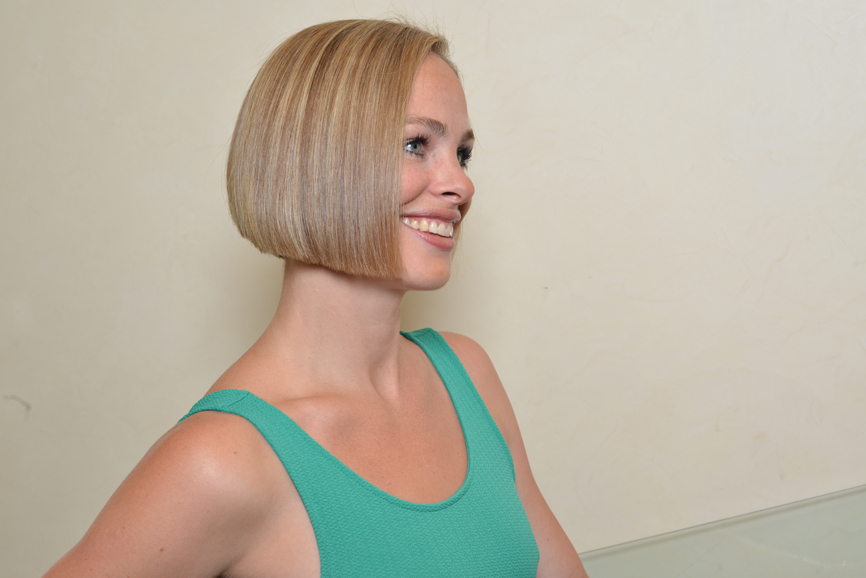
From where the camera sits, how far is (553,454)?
4.31 feet

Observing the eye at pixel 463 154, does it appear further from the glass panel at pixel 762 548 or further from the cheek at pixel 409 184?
the glass panel at pixel 762 548

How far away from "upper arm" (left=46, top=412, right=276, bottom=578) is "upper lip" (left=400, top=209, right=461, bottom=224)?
284 mm

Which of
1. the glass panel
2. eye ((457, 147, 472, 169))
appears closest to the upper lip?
eye ((457, 147, 472, 169))

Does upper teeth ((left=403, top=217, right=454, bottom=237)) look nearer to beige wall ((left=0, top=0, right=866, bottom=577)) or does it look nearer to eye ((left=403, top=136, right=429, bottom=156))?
eye ((left=403, top=136, right=429, bottom=156))

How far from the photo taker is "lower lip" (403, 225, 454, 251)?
0.76 meters

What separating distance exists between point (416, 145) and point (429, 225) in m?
0.09

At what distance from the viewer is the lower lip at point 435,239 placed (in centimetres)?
76

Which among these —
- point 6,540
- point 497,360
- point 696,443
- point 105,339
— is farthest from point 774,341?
point 6,540

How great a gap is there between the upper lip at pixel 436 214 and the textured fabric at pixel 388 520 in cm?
24

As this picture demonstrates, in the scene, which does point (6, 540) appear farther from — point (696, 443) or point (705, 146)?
point (705, 146)

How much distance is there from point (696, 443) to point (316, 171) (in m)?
0.95

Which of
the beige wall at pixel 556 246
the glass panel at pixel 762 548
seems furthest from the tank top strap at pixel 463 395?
the glass panel at pixel 762 548

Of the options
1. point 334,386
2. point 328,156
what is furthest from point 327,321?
point 328,156

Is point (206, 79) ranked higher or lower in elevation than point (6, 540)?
higher
